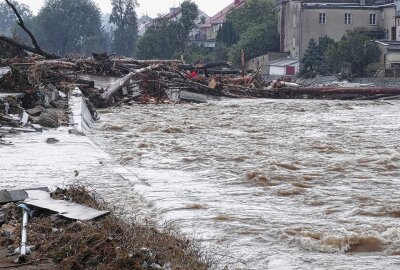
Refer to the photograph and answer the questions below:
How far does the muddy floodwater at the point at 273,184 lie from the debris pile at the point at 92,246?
0.72 m

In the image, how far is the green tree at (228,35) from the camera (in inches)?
3012

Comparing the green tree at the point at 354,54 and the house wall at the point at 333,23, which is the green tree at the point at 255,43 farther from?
the green tree at the point at 354,54

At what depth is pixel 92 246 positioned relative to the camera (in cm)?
617

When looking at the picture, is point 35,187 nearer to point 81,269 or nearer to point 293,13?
point 81,269

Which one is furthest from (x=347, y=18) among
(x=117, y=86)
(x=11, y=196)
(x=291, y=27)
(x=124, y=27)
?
(x=11, y=196)

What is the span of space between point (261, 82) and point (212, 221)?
26.8 meters

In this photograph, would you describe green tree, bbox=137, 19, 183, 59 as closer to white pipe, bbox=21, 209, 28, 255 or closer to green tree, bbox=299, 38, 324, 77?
green tree, bbox=299, 38, 324, 77

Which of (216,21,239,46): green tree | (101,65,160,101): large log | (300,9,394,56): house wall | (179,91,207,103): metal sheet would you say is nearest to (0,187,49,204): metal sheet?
(101,65,160,101): large log

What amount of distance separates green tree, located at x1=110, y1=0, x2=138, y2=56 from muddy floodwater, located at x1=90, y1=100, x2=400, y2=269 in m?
73.0

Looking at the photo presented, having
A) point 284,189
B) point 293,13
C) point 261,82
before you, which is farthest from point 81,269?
point 293,13

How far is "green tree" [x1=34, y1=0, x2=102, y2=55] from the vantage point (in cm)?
9294

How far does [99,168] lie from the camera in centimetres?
1183

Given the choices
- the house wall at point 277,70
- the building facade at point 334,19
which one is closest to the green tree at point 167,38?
the house wall at point 277,70

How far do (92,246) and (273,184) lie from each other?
556 cm
